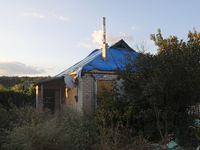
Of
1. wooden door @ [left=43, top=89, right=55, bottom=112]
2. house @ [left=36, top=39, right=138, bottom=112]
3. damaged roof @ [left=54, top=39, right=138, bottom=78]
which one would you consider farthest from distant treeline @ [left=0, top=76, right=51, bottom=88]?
house @ [left=36, top=39, right=138, bottom=112]

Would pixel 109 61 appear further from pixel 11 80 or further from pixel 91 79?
pixel 11 80

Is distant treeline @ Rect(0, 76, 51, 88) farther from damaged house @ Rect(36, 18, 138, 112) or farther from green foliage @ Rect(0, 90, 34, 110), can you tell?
damaged house @ Rect(36, 18, 138, 112)

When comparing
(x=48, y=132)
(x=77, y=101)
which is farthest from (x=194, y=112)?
(x=77, y=101)

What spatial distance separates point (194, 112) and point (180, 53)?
201 centimetres

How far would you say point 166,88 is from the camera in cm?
557

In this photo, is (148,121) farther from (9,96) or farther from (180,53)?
(9,96)

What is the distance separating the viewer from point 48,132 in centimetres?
402

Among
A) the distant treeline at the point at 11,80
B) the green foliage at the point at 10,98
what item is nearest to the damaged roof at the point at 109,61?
the green foliage at the point at 10,98

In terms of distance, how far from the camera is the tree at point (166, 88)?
5.39 metres

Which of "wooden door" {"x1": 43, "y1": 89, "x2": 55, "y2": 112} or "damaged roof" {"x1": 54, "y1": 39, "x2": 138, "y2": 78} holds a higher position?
"damaged roof" {"x1": 54, "y1": 39, "x2": 138, "y2": 78}

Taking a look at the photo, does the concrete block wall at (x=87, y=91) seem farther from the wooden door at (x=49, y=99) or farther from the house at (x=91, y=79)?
the wooden door at (x=49, y=99)

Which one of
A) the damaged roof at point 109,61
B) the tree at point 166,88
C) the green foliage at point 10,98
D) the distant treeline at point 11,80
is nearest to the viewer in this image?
the tree at point 166,88

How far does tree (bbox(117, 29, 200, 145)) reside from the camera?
5.39m

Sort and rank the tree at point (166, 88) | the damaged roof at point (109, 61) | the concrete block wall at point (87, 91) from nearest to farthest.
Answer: the tree at point (166, 88) → the concrete block wall at point (87, 91) → the damaged roof at point (109, 61)
